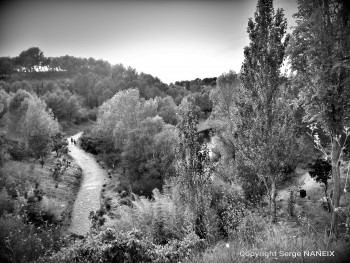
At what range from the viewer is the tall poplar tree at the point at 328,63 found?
32.4 feet

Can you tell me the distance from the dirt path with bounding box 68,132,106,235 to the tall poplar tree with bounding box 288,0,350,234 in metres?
19.7

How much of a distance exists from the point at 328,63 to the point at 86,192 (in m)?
28.7

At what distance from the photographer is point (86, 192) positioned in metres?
30.5

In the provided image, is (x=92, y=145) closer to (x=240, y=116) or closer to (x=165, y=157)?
(x=165, y=157)

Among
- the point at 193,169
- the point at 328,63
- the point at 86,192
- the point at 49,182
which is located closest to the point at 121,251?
the point at 193,169

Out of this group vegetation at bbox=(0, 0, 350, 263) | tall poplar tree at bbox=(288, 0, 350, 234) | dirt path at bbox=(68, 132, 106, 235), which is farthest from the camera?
dirt path at bbox=(68, 132, 106, 235)

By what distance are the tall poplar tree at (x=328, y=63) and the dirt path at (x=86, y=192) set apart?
19.7m

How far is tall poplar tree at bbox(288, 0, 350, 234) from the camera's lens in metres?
9.87

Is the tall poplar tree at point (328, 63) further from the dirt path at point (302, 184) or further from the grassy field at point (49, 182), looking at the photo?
the grassy field at point (49, 182)

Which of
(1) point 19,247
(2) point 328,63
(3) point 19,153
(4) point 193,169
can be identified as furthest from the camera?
(3) point 19,153

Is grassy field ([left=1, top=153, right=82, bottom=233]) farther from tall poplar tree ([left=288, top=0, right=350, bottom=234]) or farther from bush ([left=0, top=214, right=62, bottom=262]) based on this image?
tall poplar tree ([left=288, top=0, right=350, bottom=234])

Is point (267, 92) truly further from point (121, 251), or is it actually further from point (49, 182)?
point (49, 182)

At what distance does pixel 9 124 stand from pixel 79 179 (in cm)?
1373

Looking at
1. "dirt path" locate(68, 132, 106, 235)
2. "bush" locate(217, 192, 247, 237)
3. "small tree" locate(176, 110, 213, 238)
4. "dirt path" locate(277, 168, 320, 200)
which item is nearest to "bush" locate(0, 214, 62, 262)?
"small tree" locate(176, 110, 213, 238)
